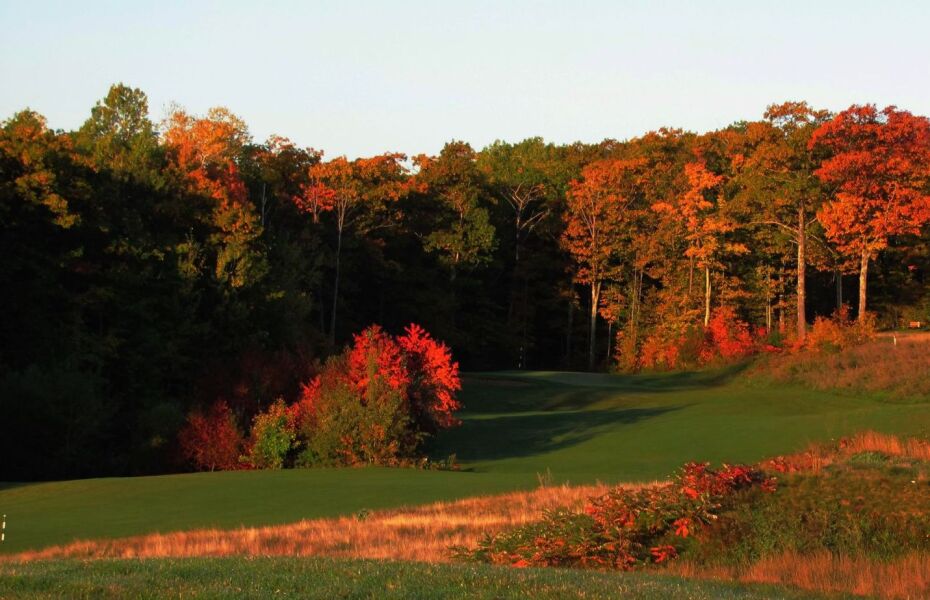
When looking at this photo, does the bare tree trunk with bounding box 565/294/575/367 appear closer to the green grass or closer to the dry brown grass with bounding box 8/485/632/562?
the dry brown grass with bounding box 8/485/632/562

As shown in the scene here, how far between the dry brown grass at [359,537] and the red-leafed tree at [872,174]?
40.4 metres

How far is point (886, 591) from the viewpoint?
11.1 m

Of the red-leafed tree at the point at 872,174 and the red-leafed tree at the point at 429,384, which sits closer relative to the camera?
the red-leafed tree at the point at 429,384

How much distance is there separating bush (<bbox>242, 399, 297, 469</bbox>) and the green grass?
2320cm

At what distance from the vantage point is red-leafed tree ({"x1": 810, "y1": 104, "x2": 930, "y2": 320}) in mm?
56125

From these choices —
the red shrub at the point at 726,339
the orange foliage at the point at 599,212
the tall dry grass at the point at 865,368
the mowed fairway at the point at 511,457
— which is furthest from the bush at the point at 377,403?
the orange foliage at the point at 599,212

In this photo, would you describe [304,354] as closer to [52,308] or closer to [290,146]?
[52,308]

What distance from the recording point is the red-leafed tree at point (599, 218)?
68875 millimetres

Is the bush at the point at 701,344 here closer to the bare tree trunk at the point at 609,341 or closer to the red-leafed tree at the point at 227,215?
the bare tree trunk at the point at 609,341

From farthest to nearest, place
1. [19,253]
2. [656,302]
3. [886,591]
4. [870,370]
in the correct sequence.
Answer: [656,302] < [870,370] < [19,253] < [886,591]

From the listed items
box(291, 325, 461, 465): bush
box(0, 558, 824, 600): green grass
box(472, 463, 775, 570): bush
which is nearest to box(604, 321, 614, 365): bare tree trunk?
box(291, 325, 461, 465): bush

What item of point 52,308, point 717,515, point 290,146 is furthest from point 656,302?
point 717,515

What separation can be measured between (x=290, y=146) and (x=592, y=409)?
29.6 metres

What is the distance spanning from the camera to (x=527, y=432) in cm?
3769
